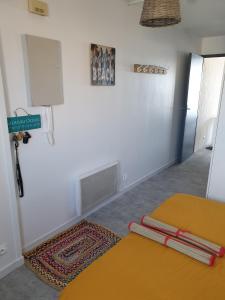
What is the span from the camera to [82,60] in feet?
7.50

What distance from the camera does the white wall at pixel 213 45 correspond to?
4352 millimetres

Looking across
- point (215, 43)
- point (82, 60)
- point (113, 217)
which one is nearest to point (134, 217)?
point (113, 217)

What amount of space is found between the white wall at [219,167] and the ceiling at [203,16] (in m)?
1.51

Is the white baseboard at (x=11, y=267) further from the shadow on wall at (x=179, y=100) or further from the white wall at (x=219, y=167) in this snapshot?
the shadow on wall at (x=179, y=100)

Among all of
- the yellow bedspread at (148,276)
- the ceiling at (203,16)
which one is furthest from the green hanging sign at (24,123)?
the ceiling at (203,16)

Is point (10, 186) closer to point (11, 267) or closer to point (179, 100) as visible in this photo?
point (11, 267)

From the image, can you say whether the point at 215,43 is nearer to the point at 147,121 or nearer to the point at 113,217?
the point at 147,121

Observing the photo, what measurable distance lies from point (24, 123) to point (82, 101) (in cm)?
69

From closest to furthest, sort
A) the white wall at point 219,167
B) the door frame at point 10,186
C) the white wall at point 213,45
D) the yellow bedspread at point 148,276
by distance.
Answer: the yellow bedspread at point 148,276 → the door frame at point 10,186 → the white wall at point 219,167 → the white wall at point 213,45

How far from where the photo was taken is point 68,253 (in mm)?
2129

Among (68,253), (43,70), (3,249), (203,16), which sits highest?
(203,16)

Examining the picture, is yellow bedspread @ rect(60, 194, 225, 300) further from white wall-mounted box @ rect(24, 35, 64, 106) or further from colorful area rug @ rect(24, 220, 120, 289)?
white wall-mounted box @ rect(24, 35, 64, 106)

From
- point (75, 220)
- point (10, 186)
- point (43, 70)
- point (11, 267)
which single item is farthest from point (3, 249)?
point (43, 70)

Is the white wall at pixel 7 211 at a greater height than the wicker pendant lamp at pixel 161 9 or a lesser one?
lesser
